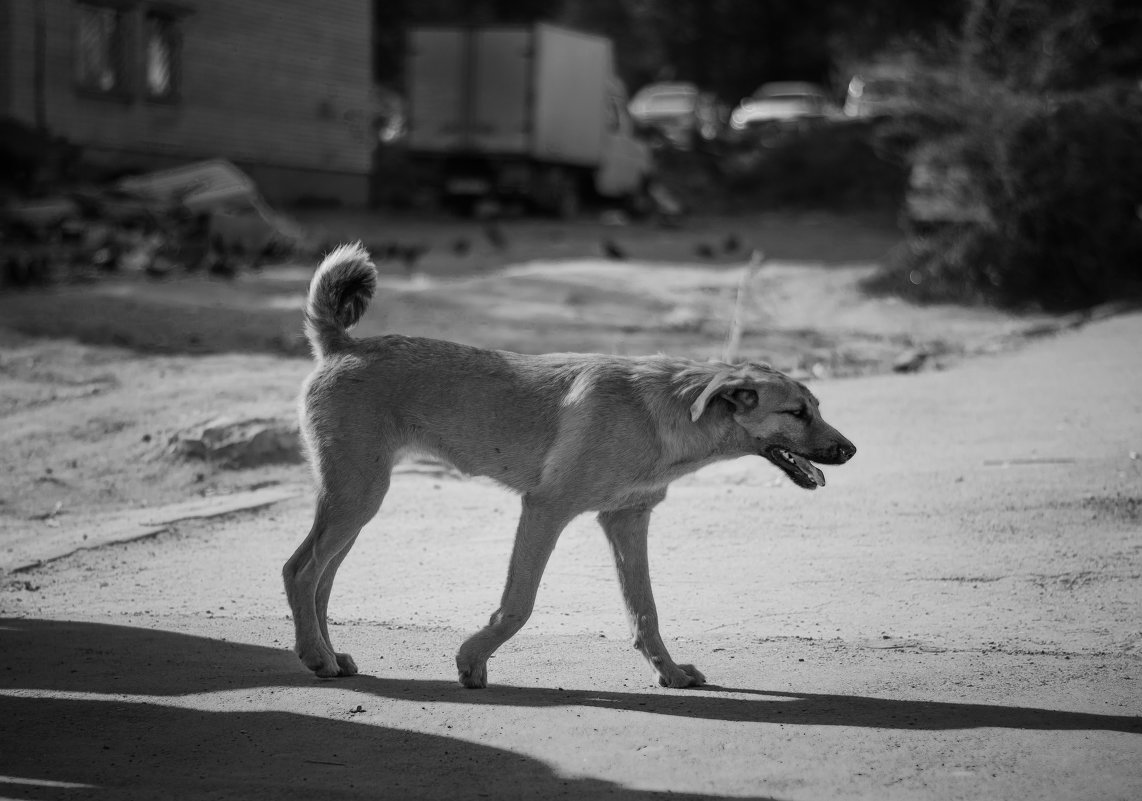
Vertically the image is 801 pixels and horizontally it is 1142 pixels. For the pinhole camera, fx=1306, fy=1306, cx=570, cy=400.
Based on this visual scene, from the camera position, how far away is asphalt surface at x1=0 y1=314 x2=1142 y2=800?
175 inches

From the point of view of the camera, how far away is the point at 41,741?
4.74 metres

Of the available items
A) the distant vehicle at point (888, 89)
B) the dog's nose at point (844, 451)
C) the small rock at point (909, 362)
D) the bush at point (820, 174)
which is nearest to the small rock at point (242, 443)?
the dog's nose at point (844, 451)

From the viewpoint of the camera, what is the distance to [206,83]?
26422 mm

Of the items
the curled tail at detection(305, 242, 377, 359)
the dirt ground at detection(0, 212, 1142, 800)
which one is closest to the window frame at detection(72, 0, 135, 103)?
the dirt ground at detection(0, 212, 1142, 800)

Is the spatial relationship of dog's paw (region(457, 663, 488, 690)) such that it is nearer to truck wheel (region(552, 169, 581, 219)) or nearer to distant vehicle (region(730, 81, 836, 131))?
truck wheel (region(552, 169, 581, 219))

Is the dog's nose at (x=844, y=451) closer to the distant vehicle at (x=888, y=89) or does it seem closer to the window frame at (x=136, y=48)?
the distant vehicle at (x=888, y=89)

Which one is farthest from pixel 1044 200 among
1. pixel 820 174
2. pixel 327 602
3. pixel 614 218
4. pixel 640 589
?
pixel 820 174

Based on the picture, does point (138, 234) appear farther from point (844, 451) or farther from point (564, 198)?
point (844, 451)

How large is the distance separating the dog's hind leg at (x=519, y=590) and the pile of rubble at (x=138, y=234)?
12.6m

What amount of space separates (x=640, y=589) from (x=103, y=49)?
885 inches

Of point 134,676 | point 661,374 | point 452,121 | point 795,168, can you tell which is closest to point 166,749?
point 134,676

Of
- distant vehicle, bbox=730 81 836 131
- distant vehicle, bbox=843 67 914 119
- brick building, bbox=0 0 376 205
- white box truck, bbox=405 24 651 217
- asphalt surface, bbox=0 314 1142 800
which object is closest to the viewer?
asphalt surface, bbox=0 314 1142 800

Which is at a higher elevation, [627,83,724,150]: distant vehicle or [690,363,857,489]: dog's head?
[627,83,724,150]: distant vehicle

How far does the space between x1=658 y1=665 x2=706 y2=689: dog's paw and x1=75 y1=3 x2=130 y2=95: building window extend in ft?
71.1
